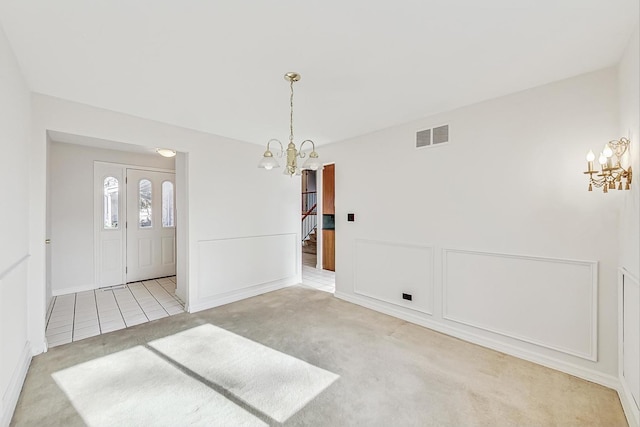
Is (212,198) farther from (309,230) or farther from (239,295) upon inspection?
(309,230)

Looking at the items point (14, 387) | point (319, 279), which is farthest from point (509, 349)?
point (14, 387)

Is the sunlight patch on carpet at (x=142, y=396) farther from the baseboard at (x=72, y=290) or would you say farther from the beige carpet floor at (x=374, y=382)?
the baseboard at (x=72, y=290)

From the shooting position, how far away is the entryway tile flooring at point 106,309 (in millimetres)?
2979

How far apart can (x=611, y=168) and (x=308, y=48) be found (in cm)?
231

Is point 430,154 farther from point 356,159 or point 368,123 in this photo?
point 356,159

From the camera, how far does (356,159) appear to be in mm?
3963

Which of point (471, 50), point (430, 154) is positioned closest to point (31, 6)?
point (471, 50)

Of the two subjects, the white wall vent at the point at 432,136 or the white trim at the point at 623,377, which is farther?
the white wall vent at the point at 432,136

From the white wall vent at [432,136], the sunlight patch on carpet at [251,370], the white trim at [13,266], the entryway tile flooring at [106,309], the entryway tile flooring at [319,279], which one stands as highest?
the white wall vent at [432,136]

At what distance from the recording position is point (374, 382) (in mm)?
2111

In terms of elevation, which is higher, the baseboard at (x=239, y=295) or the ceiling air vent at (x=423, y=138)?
the ceiling air vent at (x=423, y=138)

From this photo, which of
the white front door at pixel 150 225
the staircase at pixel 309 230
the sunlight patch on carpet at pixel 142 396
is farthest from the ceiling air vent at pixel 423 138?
the staircase at pixel 309 230

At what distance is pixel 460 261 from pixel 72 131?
4392 mm

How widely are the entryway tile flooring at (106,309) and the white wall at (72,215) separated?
0.30 m
